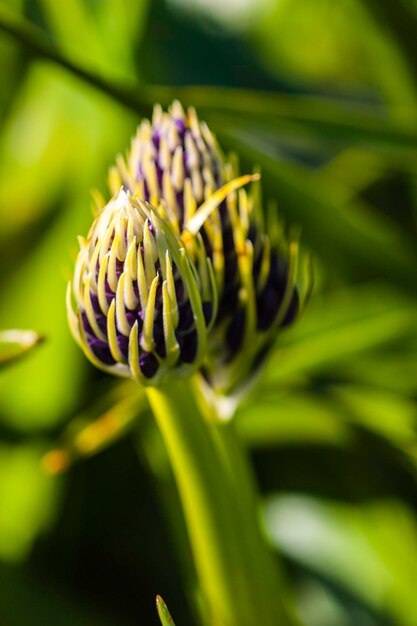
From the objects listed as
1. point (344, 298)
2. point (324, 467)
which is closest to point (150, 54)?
point (344, 298)

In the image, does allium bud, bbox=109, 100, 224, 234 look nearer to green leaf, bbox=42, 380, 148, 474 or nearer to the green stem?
the green stem

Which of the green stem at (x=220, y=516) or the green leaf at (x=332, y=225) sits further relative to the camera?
the green leaf at (x=332, y=225)

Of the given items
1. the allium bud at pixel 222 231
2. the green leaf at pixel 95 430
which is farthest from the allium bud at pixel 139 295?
the green leaf at pixel 95 430

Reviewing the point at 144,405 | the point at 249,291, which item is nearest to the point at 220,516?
the point at 249,291

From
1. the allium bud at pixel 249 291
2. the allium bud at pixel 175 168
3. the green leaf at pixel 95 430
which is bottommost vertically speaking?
the green leaf at pixel 95 430

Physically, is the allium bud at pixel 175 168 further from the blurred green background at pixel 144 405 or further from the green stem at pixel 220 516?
the blurred green background at pixel 144 405

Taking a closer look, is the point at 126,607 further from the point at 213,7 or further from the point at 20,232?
the point at 213,7
